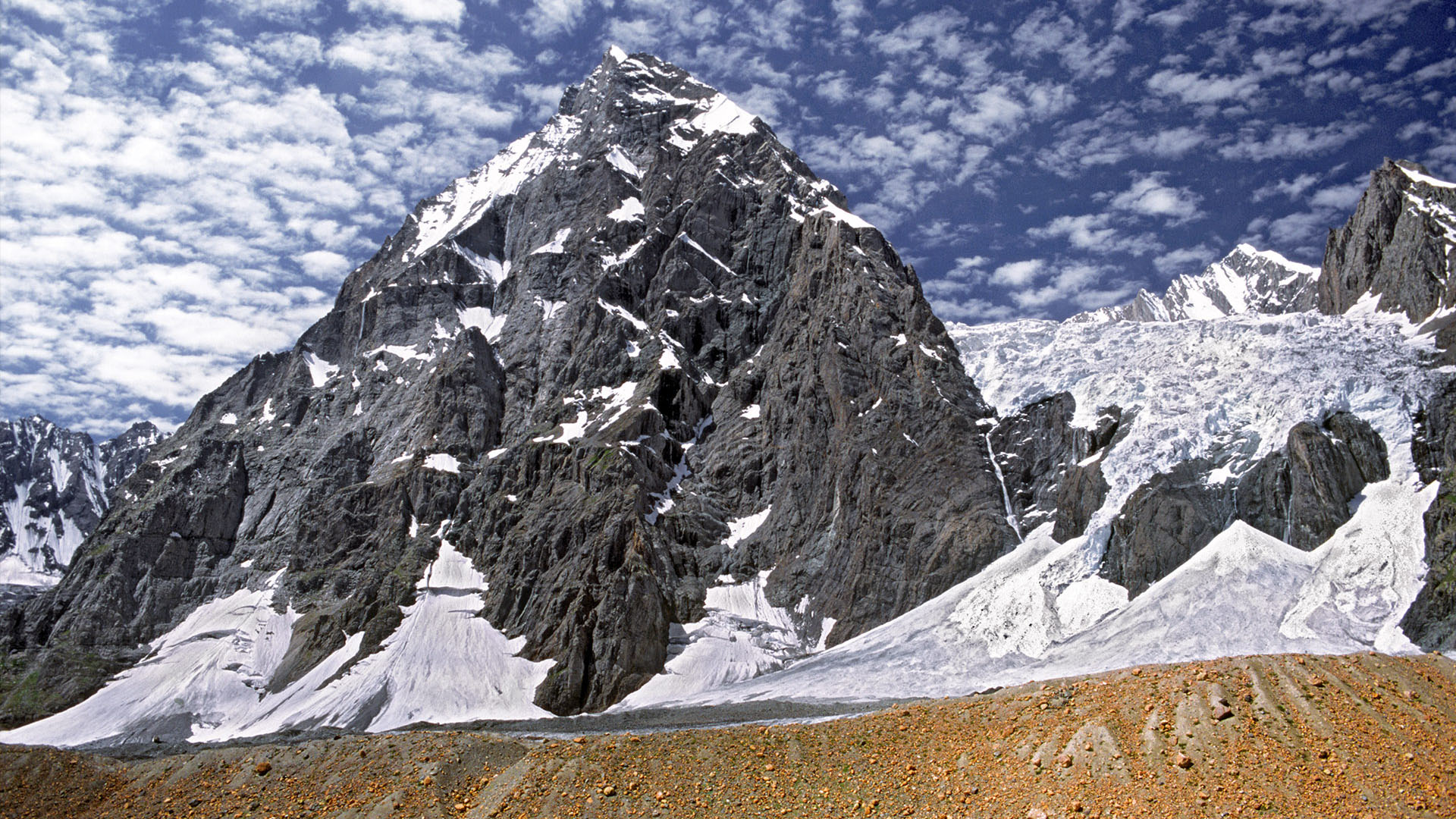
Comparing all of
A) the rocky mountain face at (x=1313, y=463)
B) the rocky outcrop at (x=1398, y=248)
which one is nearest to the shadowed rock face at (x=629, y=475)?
the rocky mountain face at (x=1313, y=463)

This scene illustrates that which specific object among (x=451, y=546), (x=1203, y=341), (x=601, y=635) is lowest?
(x=601, y=635)

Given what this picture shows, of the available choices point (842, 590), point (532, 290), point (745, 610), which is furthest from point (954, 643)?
point (532, 290)

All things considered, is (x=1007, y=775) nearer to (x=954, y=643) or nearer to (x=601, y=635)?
(x=954, y=643)

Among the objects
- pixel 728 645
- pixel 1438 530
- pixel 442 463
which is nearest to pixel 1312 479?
pixel 1438 530

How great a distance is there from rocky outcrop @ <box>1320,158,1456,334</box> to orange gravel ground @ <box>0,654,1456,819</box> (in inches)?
3498

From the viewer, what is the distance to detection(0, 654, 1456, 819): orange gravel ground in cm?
3559

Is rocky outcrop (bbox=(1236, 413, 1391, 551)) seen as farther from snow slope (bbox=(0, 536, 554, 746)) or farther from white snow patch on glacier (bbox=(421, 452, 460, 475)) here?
white snow patch on glacier (bbox=(421, 452, 460, 475))

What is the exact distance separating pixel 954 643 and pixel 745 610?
34527mm

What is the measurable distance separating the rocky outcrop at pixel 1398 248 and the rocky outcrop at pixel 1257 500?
2144cm

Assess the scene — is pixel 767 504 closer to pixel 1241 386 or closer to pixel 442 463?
pixel 442 463

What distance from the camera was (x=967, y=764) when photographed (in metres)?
40.6

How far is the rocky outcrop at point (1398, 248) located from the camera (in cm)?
11612

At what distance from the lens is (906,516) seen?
126 metres

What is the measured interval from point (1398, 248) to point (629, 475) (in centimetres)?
10910
